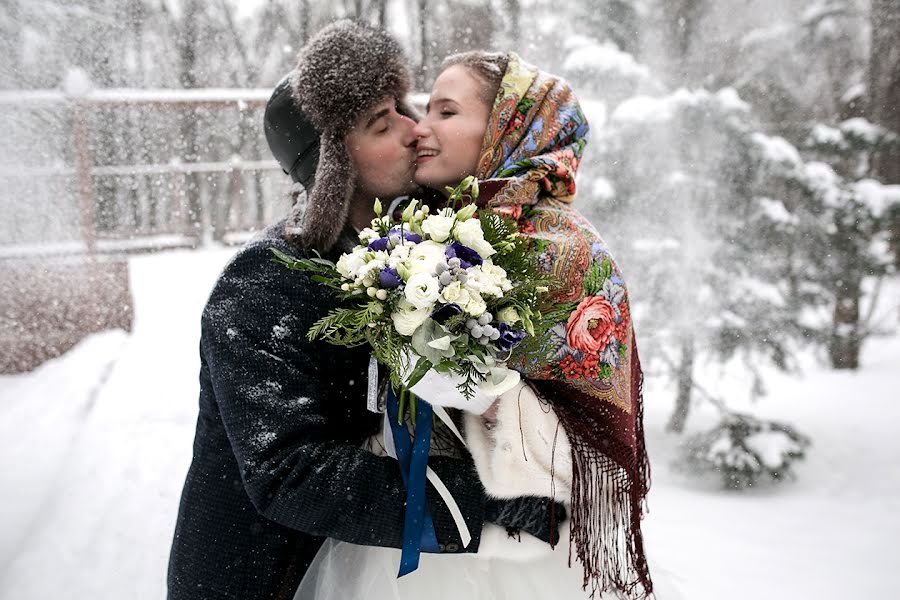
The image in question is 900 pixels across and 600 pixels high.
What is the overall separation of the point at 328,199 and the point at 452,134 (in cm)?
49

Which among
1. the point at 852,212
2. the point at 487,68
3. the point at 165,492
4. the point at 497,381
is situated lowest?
the point at 165,492

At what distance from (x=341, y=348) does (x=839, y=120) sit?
6.89 meters

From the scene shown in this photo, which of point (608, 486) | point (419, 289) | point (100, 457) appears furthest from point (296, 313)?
point (100, 457)

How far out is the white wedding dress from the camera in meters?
1.50

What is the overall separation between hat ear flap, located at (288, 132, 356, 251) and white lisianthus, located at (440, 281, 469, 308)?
22.9 inches

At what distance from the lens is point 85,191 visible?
486 cm

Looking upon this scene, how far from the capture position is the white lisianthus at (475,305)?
48.4 inches

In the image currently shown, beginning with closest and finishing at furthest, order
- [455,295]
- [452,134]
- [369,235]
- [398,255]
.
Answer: [455,295]
[398,255]
[369,235]
[452,134]

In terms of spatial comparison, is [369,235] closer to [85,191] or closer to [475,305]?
[475,305]

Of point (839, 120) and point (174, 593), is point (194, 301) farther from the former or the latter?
point (839, 120)

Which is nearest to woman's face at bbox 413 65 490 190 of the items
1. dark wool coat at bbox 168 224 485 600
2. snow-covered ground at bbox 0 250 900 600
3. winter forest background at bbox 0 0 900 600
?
dark wool coat at bbox 168 224 485 600

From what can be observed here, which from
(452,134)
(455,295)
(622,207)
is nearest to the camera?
(455,295)

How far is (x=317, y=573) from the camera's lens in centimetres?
177

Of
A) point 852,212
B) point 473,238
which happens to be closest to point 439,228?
point 473,238
